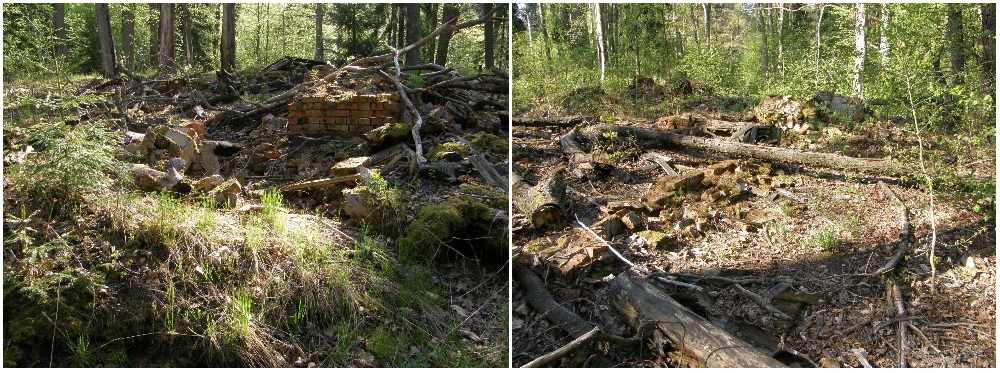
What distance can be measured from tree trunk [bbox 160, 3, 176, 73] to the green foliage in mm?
4257

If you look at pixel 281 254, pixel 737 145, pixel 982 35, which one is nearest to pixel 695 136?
pixel 737 145

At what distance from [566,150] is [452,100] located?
1953 mm

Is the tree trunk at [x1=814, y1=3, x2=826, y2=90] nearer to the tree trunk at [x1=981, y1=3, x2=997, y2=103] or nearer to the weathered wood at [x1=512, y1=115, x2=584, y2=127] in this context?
the tree trunk at [x1=981, y1=3, x2=997, y2=103]

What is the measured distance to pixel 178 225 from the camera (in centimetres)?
287

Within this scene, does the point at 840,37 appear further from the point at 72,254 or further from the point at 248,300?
the point at 72,254

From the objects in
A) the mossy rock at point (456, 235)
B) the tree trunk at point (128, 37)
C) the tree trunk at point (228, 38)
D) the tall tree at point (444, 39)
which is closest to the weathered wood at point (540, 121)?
the mossy rock at point (456, 235)

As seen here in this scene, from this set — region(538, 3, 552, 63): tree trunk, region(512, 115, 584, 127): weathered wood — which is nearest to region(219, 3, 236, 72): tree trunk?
region(512, 115, 584, 127): weathered wood

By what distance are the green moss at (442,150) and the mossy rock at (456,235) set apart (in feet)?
3.27

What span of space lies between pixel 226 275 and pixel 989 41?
4.11 metres

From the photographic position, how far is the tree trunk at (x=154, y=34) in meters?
7.57

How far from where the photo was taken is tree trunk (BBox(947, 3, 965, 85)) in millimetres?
3074

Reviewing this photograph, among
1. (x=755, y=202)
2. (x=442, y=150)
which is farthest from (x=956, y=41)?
(x=442, y=150)

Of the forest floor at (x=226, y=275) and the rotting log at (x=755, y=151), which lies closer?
the forest floor at (x=226, y=275)

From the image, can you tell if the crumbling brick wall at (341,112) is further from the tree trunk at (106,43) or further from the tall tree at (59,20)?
the tall tree at (59,20)
